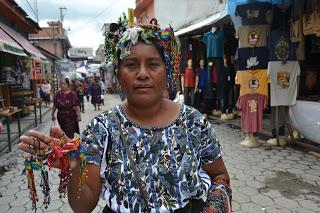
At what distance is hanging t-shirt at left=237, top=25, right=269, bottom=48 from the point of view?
6066 millimetres

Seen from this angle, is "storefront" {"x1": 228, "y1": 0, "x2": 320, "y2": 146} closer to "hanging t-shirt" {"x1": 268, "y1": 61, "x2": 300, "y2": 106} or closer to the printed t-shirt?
"hanging t-shirt" {"x1": 268, "y1": 61, "x2": 300, "y2": 106}

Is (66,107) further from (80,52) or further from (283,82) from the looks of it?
(80,52)

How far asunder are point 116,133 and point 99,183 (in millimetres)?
248

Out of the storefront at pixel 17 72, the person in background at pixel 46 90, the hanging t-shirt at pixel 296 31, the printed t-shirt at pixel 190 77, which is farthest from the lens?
the person in background at pixel 46 90

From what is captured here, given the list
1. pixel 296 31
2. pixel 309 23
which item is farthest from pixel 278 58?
pixel 309 23

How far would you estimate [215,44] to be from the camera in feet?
28.0

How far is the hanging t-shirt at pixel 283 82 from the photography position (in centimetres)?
595

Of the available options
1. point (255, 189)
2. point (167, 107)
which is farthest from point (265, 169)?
point (167, 107)

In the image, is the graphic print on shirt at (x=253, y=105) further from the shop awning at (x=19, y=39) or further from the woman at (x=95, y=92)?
the woman at (x=95, y=92)

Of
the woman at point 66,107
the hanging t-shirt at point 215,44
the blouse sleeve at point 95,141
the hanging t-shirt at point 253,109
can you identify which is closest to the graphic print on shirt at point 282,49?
the hanging t-shirt at point 253,109

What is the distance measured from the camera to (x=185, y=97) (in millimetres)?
10680

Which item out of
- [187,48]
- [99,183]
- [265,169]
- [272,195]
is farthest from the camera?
[187,48]

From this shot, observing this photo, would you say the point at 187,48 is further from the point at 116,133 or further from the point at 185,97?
the point at 116,133

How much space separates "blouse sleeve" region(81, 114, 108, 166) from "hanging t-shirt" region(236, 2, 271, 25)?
5.10 metres
